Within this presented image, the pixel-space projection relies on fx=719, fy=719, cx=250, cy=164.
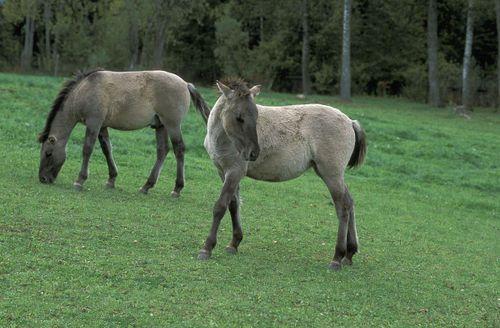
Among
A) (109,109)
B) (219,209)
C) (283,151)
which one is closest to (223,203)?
(219,209)

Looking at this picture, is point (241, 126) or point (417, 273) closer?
point (241, 126)

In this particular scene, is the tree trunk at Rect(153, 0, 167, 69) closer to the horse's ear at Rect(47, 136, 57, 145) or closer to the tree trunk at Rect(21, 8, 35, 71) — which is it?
the tree trunk at Rect(21, 8, 35, 71)

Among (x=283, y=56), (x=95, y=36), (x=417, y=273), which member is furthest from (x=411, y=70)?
(x=417, y=273)

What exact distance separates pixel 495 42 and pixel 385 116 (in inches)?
777

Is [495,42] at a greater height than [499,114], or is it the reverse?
[495,42]

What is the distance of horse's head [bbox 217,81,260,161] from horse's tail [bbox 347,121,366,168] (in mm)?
1541

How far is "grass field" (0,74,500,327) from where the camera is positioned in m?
6.48

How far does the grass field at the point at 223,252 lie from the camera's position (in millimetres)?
6477

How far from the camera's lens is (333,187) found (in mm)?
8484

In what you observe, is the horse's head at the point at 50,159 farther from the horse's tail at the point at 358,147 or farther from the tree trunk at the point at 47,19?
the tree trunk at the point at 47,19

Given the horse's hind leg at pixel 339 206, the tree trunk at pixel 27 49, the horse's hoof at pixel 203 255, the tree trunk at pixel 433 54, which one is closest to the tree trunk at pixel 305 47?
the tree trunk at pixel 433 54

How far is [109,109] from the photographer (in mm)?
11914

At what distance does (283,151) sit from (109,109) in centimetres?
447

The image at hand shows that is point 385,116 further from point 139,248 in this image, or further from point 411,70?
point 139,248
